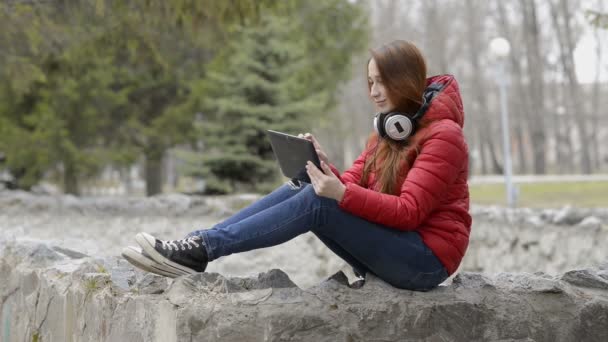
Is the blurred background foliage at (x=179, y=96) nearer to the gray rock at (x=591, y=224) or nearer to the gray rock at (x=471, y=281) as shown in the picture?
the gray rock at (x=591, y=224)

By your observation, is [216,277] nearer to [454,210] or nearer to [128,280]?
[128,280]

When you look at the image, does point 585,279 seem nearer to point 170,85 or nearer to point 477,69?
point 170,85

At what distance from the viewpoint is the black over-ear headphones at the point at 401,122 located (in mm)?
2652

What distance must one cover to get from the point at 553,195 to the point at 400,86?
46.6ft

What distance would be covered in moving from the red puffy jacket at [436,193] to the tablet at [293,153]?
22 centimetres

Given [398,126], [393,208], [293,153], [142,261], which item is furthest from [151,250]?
[398,126]

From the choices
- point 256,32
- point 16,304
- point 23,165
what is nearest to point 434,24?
A: point 256,32

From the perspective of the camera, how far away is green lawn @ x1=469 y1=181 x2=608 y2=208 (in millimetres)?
13938

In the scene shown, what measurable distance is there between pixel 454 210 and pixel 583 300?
635 mm

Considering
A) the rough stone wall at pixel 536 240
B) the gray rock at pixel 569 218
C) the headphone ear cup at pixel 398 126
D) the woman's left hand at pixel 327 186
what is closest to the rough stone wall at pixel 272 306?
the woman's left hand at pixel 327 186

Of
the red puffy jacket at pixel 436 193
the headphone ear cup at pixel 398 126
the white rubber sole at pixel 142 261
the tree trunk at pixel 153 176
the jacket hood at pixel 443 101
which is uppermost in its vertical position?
the jacket hood at pixel 443 101

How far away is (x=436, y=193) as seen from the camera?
2.52m

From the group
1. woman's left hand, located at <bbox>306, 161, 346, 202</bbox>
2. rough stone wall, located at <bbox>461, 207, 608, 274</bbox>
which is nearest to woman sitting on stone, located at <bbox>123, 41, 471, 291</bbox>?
woman's left hand, located at <bbox>306, 161, 346, 202</bbox>

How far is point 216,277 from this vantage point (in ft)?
8.57
